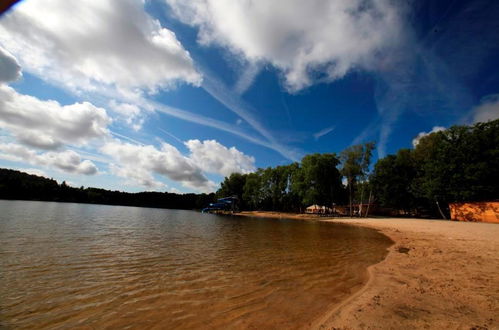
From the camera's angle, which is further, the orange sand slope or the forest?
the forest

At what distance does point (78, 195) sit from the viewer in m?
146

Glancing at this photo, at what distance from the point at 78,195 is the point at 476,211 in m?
190

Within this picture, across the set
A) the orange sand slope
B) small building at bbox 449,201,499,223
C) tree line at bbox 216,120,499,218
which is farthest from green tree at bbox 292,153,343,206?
the orange sand slope

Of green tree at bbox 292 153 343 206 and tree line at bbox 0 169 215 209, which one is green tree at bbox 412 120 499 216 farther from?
tree line at bbox 0 169 215 209

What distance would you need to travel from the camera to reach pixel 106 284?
588 cm

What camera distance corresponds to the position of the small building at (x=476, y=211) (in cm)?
2917

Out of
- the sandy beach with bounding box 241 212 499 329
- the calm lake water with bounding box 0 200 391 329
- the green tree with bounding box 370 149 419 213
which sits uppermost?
the green tree with bounding box 370 149 419 213

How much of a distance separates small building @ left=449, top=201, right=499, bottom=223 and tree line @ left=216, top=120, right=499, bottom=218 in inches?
51.5

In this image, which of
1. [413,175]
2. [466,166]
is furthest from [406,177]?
[466,166]

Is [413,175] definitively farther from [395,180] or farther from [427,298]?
[427,298]

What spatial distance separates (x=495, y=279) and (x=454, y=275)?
84 centimetres

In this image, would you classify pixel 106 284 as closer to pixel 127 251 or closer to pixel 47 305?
pixel 47 305

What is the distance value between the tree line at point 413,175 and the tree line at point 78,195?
73.2m

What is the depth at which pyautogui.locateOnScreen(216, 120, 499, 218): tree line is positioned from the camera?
32250 millimetres
